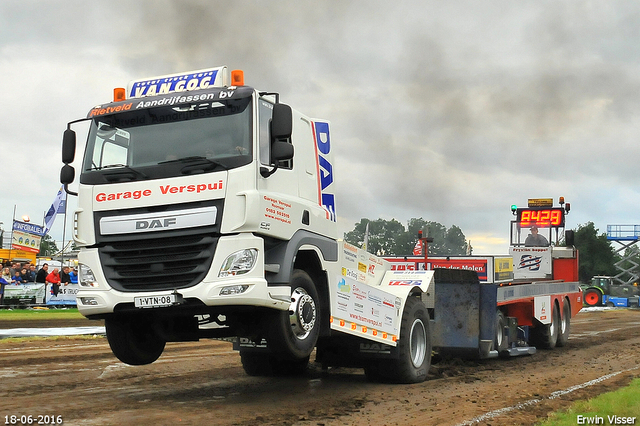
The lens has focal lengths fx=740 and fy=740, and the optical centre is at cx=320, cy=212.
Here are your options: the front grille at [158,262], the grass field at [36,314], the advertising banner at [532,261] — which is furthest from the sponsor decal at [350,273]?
the grass field at [36,314]

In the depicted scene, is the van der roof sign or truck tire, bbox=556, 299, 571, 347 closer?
the van der roof sign

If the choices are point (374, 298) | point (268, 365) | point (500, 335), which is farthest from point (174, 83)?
point (500, 335)

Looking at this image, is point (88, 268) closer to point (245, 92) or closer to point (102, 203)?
point (102, 203)

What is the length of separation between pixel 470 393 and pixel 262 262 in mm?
3443

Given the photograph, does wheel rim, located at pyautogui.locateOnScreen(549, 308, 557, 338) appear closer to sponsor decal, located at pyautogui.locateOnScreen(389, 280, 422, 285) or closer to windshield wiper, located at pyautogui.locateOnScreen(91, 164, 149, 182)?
sponsor decal, located at pyautogui.locateOnScreen(389, 280, 422, 285)

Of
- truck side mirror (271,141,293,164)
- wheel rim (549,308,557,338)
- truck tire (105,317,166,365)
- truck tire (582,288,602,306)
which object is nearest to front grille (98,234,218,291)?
truck tire (105,317,166,365)

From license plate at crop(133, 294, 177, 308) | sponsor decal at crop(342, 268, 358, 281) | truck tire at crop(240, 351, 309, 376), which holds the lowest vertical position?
truck tire at crop(240, 351, 309, 376)

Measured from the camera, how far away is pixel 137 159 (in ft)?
25.9

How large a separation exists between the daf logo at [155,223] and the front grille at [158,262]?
14 cm

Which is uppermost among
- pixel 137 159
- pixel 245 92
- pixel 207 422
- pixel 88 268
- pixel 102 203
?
pixel 245 92

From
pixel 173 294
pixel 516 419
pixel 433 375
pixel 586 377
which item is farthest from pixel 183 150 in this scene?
pixel 586 377

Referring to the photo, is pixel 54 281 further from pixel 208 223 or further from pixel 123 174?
pixel 208 223

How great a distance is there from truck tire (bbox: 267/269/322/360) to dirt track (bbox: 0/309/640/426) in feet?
2.10

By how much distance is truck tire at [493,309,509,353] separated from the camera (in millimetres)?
12578
